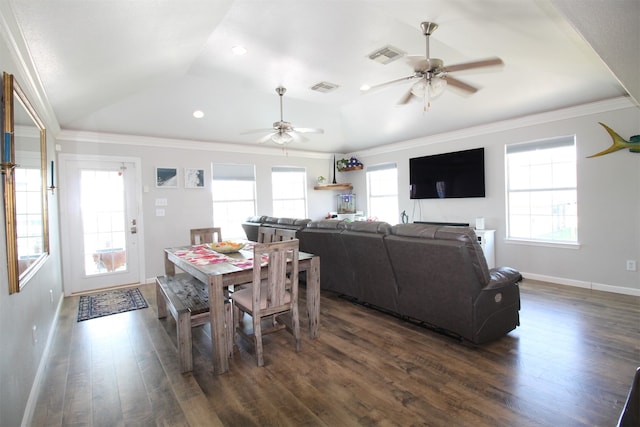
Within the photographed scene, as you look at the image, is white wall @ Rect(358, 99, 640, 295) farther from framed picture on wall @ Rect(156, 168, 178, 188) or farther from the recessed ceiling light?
framed picture on wall @ Rect(156, 168, 178, 188)


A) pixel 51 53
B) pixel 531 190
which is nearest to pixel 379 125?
pixel 531 190

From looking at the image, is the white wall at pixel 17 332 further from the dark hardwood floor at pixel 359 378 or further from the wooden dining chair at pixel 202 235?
the wooden dining chair at pixel 202 235

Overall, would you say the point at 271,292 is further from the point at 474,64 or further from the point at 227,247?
the point at 474,64

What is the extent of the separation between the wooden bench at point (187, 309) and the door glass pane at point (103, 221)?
2.02 m

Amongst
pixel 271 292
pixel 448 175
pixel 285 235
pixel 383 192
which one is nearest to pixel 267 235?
pixel 285 235

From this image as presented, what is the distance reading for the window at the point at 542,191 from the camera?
15.1ft

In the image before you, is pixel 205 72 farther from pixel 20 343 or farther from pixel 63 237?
pixel 20 343

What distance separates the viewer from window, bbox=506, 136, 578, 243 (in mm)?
4605

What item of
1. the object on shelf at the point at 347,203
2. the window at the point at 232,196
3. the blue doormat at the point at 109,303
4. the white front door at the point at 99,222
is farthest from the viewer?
the object on shelf at the point at 347,203

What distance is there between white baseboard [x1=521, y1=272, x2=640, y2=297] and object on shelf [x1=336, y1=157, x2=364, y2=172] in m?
3.96

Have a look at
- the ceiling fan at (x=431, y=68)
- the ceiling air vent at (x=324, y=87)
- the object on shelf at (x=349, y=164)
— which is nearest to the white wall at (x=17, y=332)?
the ceiling fan at (x=431, y=68)

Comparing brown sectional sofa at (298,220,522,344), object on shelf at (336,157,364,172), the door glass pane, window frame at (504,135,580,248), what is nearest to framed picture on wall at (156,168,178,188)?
the door glass pane

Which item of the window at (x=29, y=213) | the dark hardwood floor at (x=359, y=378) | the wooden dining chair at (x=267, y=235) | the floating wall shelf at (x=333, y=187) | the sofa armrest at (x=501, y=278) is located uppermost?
the floating wall shelf at (x=333, y=187)

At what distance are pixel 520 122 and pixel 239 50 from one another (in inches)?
167
